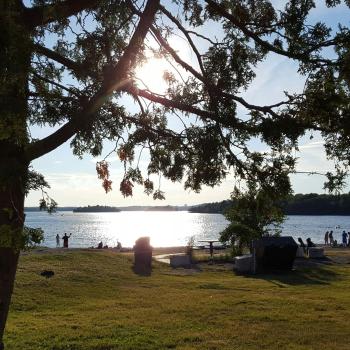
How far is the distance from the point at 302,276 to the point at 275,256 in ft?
9.45

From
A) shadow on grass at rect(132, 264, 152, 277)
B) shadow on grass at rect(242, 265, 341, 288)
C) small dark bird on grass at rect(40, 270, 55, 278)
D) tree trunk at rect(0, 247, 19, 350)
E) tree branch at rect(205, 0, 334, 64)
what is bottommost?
shadow on grass at rect(242, 265, 341, 288)

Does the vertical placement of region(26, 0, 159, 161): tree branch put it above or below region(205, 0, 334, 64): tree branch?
below

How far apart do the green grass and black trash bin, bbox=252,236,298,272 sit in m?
2.70

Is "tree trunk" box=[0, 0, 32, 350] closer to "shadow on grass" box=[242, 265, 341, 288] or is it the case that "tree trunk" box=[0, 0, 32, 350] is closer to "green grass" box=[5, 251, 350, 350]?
"green grass" box=[5, 251, 350, 350]

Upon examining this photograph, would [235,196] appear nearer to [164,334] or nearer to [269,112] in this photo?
[269,112]

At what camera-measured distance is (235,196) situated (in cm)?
Result: 956

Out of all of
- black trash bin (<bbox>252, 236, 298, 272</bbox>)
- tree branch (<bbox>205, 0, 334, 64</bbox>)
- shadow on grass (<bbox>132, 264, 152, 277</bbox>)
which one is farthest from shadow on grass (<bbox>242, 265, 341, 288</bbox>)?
tree branch (<bbox>205, 0, 334, 64</bbox>)

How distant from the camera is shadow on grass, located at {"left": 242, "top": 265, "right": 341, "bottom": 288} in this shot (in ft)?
82.7

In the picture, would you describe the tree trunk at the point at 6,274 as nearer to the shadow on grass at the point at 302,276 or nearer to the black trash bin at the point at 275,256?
the shadow on grass at the point at 302,276

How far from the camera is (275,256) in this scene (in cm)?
3031

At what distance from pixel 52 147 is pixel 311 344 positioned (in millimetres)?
8156

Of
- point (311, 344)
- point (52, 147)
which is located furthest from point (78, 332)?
point (52, 147)

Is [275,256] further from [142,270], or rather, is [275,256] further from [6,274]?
[6,274]

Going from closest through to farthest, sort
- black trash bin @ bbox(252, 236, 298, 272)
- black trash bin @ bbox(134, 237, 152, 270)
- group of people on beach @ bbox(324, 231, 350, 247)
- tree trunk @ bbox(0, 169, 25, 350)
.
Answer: tree trunk @ bbox(0, 169, 25, 350), black trash bin @ bbox(134, 237, 152, 270), black trash bin @ bbox(252, 236, 298, 272), group of people on beach @ bbox(324, 231, 350, 247)
